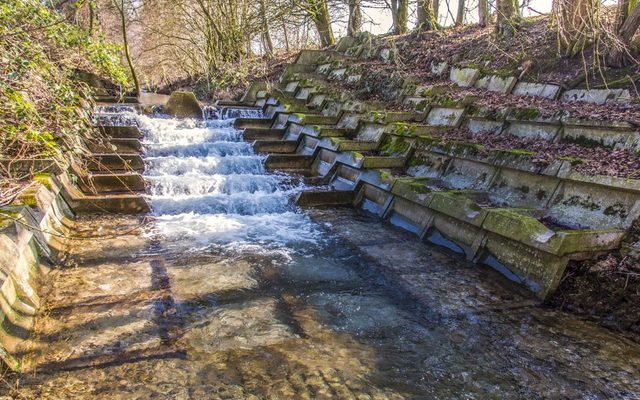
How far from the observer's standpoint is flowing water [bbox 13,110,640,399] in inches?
118

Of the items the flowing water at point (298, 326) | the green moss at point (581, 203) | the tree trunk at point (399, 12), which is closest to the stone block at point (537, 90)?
the green moss at point (581, 203)

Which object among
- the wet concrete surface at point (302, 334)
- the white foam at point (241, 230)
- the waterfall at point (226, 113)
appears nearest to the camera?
the wet concrete surface at point (302, 334)

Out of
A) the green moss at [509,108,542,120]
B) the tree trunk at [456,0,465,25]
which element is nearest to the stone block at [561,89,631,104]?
the green moss at [509,108,542,120]

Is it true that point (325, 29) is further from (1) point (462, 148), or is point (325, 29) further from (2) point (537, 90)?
(1) point (462, 148)

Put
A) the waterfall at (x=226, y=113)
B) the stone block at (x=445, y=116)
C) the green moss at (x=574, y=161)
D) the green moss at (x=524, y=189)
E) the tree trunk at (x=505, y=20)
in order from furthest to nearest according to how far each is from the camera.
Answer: the waterfall at (x=226, y=113)
the tree trunk at (x=505, y=20)
the stone block at (x=445, y=116)
the green moss at (x=524, y=189)
the green moss at (x=574, y=161)

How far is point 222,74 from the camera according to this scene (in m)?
17.2

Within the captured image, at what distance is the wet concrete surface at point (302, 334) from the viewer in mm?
2979

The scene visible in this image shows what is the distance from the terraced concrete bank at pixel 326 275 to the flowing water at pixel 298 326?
0.7 inches

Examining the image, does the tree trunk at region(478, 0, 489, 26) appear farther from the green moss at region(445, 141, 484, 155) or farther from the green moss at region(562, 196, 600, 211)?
the green moss at region(562, 196, 600, 211)

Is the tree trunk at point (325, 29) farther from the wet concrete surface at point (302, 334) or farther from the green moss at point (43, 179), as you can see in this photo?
the wet concrete surface at point (302, 334)

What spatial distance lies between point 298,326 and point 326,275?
4.03 ft

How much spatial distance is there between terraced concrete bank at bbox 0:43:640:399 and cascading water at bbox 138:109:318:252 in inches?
1.8

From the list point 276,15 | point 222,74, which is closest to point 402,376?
point 276,15

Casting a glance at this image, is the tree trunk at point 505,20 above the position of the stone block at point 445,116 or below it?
above
